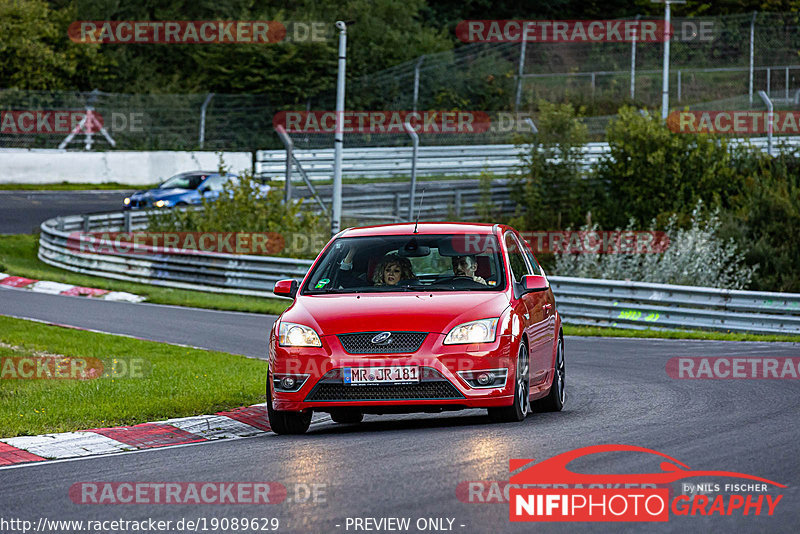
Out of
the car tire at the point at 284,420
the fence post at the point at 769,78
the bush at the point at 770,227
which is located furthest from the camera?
the fence post at the point at 769,78

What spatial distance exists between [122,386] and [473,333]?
452 cm

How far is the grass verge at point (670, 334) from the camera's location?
20.0m

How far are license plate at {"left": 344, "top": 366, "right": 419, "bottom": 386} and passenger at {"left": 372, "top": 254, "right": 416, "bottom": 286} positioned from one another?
4.29ft

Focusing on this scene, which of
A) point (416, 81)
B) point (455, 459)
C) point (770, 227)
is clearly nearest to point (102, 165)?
point (416, 81)

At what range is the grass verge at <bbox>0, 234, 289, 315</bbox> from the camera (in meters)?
25.0

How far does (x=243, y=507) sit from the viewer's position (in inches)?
270

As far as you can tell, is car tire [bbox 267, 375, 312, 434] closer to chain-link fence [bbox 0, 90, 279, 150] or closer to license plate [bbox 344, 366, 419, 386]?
license plate [bbox 344, 366, 419, 386]

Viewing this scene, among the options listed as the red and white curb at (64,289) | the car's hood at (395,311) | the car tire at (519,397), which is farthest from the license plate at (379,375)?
the red and white curb at (64,289)

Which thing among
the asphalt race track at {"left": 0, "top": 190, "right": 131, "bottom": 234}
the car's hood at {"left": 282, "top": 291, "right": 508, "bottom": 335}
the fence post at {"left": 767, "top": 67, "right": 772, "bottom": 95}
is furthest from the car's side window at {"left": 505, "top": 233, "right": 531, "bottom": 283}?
the fence post at {"left": 767, "top": 67, "right": 772, "bottom": 95}

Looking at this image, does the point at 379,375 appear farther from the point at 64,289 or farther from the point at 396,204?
the point at 396,204

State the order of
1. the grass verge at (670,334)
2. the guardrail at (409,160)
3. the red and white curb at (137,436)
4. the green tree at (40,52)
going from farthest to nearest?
the green tree at (40,52), the guardrail at (409,160), the grass verge at (670,334), the red and white curb at (137,436)

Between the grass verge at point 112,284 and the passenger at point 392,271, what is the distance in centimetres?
1371

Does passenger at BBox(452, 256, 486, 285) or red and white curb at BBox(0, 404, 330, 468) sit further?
passenger at BBox(452, 256, 486, 285)

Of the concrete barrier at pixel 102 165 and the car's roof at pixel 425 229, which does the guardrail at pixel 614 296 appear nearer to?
the car's roof at pixel 425 229
